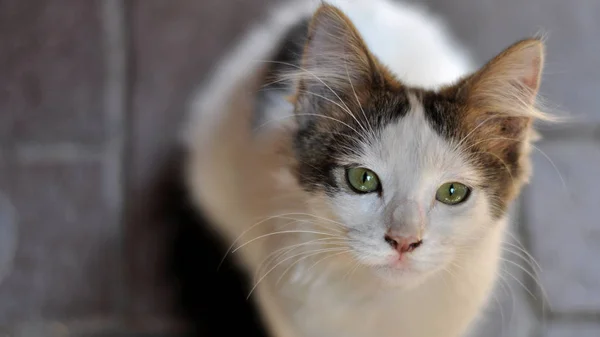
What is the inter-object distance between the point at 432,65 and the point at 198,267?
79 cm

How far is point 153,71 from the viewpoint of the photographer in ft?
6.17

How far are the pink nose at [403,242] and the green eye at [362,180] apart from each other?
0.09 meters

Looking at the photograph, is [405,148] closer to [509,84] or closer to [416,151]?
[416,151]

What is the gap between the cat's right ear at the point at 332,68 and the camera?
1.07 m

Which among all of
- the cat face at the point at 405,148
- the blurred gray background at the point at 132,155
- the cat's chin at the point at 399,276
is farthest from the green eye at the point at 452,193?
the blurred gray background at the point at 132,155

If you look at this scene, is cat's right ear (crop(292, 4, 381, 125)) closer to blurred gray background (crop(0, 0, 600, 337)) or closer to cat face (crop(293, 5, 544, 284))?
cat face (crop(293, 5, 544, 284))

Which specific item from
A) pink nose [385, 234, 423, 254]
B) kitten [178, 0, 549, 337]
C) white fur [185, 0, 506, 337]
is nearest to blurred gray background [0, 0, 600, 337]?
white fur [185, 0, 506, 337]

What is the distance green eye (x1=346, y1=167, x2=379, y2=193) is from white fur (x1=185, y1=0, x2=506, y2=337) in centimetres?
1

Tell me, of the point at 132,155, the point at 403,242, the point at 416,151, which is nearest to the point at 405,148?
the point at 416,151

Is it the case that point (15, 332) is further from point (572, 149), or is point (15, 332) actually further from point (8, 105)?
point (572, 149)

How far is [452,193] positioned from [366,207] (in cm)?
14

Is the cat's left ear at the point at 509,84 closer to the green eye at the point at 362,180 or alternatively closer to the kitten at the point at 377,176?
the kitten at the point at 377,176

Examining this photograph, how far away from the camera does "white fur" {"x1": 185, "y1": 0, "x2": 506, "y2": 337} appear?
1.05m

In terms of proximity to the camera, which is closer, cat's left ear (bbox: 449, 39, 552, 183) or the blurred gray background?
cat's left ear (bbox: 449, 39, 552, 183)
